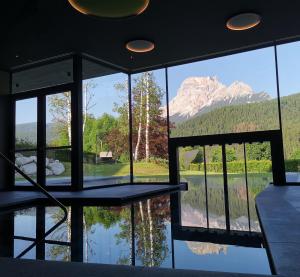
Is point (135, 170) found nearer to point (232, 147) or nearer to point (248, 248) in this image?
point (232, 147)

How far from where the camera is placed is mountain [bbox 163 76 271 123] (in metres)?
9.09

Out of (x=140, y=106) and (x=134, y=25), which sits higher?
(x=134, y=25)

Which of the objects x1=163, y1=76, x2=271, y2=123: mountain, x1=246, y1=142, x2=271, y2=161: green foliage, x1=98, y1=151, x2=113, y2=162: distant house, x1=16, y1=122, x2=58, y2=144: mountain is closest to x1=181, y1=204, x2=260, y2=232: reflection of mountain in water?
x1=246, y1=142, x2=271, y2=161: green foliage

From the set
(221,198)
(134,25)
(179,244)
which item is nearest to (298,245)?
(179,244)

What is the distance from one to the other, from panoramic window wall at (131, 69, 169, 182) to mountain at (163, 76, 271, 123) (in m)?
0.40

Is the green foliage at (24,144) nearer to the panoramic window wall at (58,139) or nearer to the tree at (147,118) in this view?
the panoramic window wall at (58,139)

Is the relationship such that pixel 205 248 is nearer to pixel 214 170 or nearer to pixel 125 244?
pixel 125 244

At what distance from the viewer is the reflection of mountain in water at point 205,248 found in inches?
107

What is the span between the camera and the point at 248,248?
2.82 meters

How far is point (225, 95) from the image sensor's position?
9.23 m

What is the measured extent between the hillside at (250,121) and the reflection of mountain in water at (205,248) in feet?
18.7

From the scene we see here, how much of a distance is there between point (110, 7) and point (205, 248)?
12.2 ft

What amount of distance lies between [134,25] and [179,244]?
495cm

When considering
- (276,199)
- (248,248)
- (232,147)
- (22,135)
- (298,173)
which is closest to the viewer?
(248,248)
